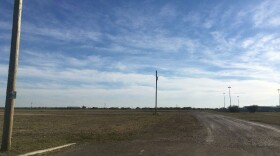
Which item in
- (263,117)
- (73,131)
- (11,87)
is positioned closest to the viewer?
(11,87)

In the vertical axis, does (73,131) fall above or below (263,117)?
below

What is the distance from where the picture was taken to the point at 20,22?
14539 mm

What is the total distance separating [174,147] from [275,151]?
3.83m

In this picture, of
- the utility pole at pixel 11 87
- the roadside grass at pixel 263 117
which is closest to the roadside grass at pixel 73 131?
the utility pole at pixel 11 87

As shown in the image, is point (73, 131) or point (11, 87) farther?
point (73, 131)

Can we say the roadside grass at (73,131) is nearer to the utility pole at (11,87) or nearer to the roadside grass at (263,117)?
the utility pole at (11,87)

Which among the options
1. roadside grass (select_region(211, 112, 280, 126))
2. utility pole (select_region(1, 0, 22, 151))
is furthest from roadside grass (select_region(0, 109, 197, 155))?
roadside grass (select_region(211, 112, 280, 126))

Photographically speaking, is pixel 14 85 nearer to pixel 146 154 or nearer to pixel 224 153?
pixel 146 154

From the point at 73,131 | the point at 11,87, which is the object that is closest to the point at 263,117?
the point at 73,131

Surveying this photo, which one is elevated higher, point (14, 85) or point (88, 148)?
point (14, 85)

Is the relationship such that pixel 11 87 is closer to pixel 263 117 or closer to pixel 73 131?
pixel 73 131

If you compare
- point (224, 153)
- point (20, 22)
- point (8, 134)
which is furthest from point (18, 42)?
point (224, 153)

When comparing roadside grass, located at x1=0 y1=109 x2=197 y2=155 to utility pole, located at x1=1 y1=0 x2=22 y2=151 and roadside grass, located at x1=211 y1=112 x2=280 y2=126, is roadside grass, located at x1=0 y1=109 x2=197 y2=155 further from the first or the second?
roadside grass, located at x1=211 y1=112 x2=280 y2=126

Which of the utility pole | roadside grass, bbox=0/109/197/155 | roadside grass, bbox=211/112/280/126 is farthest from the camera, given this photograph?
roadside grass, bbox=211/112/280/126
